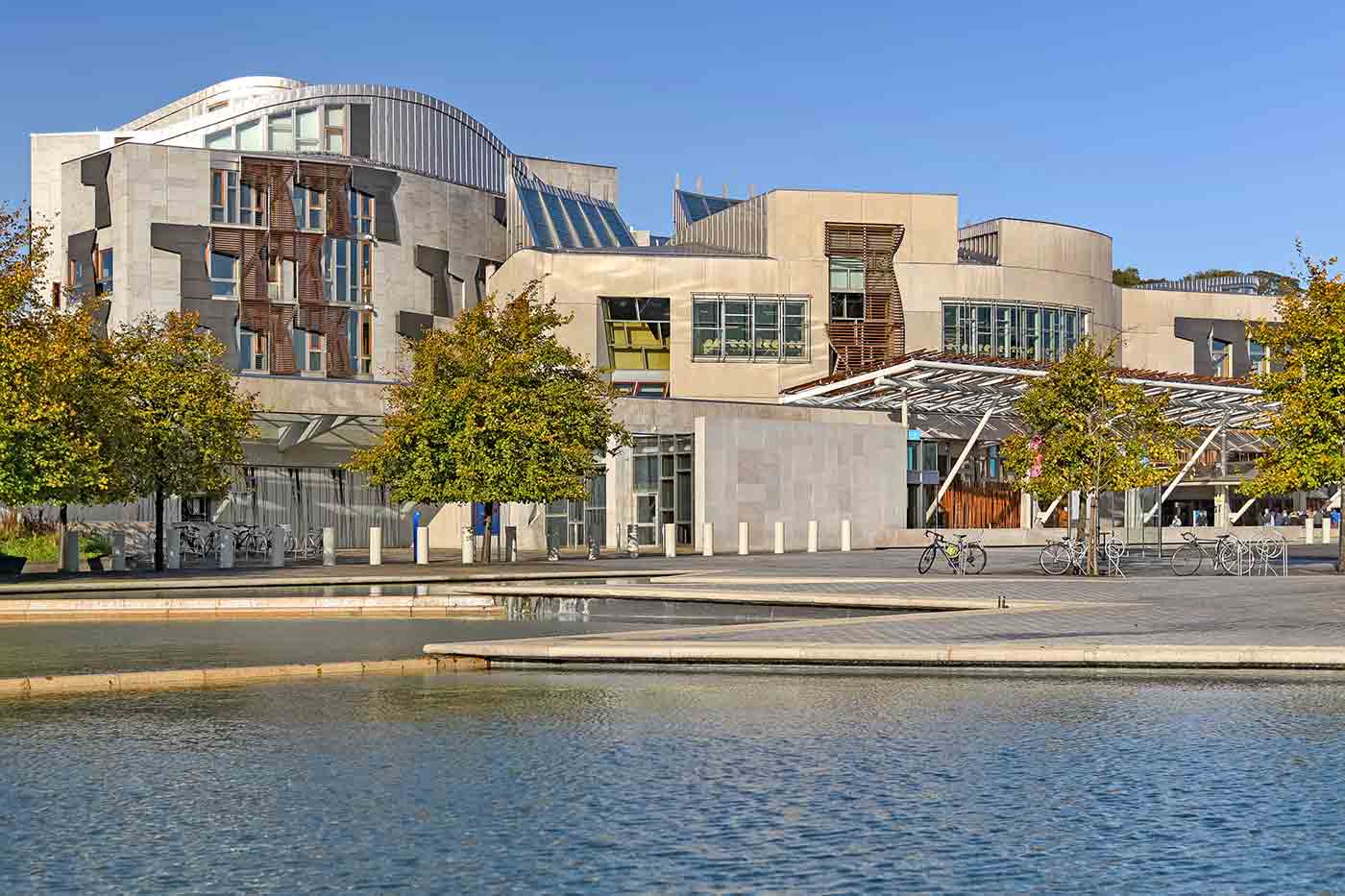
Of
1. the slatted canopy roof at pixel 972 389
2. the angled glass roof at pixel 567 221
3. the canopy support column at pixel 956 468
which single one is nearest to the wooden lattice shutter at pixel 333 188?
the angled glass roof at pixel 567 221

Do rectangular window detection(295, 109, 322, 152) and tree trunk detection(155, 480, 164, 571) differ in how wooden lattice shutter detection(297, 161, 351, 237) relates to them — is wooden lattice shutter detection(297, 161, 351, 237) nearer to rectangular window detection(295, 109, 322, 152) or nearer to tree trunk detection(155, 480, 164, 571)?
rectangular window detection(295, 109, 322, 152)

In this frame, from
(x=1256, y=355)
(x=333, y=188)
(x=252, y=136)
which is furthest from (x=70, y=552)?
(x=1256, y=355)

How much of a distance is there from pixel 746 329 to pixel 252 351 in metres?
22.6

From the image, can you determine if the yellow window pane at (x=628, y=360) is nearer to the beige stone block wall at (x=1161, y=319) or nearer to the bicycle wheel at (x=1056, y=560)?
the beige stone block wall at (x=1161, y=319)

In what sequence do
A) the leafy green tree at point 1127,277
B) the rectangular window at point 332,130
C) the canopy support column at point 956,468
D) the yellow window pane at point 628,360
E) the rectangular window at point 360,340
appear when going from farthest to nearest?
the leafy green tree at point 1127,277
the rectangular window at point 332,130
the rectangular window at point 360,340
the yellow window pane at point 628,360
the canopy support column at point 956,468

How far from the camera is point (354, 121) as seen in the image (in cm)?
8306

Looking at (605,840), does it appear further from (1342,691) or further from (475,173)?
(475,173)

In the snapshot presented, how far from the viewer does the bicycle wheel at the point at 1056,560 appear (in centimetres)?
3272

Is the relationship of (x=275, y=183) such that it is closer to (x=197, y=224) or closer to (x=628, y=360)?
(x=197, y=224)

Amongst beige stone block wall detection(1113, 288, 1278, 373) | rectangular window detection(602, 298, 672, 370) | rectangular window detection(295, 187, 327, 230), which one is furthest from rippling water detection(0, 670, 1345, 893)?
beige stone block wall detection(1113, 288, 1278, 373)

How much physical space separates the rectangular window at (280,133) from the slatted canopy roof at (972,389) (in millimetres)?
35364

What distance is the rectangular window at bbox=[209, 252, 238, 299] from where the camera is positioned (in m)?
68.2

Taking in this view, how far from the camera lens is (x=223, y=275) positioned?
6856cm

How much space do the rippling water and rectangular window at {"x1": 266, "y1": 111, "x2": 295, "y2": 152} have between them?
237 ft
